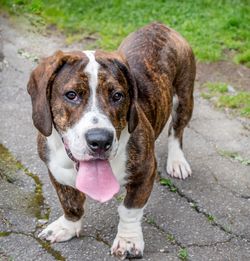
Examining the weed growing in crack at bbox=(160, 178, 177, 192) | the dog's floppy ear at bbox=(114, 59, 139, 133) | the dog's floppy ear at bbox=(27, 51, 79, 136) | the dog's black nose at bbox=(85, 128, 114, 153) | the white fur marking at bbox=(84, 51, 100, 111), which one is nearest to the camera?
the dog's black nose at bbox=(85, 128, 114, 153)

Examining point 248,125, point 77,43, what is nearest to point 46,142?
point 248,125

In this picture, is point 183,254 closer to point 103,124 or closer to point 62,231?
point 62,231

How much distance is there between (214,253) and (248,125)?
1988mm

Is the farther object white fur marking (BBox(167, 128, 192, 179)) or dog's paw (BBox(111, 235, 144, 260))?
white fur marking (BBox(167, 128, 192, 179))

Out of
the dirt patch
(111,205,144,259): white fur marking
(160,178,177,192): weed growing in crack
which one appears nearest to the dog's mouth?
(111,205,144,259): white fur marking

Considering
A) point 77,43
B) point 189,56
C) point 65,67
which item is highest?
point 65,67

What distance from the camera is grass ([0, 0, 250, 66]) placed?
7.38m

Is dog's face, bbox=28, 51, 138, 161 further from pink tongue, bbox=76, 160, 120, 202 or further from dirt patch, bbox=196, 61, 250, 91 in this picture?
dirt patch, bbox=196, 61, 250, 91

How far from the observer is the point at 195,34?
7555mm

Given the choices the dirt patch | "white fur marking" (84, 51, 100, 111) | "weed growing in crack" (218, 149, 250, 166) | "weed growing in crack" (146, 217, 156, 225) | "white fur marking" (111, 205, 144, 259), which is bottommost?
the dirt patch

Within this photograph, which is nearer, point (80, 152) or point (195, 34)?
point (80, 152)

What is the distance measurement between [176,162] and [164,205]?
0.50m

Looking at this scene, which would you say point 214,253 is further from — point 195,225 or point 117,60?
point 117,60

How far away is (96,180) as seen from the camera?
3.65 m
